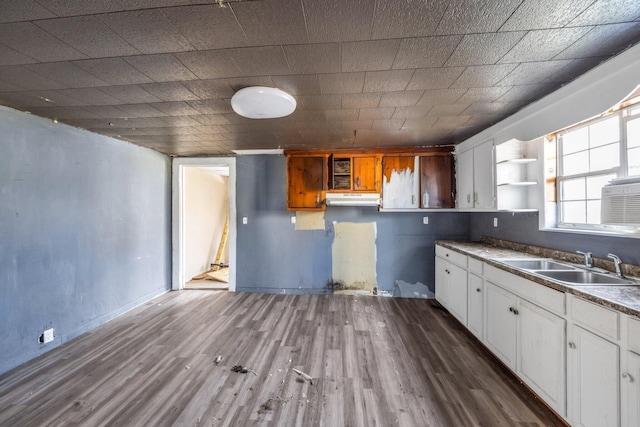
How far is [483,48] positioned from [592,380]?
6.33 ft

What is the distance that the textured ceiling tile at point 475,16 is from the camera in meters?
1.11

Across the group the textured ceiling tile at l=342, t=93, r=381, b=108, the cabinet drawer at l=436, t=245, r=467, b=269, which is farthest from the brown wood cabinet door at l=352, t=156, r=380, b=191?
the textured ceiling tile at l=342, t=93, r=381, b=108

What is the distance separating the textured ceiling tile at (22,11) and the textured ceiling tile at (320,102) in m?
1.40

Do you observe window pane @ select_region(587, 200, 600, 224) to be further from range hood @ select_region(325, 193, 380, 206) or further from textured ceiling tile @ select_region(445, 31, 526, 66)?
range hood @ select_region(325, 193, 380, 206)

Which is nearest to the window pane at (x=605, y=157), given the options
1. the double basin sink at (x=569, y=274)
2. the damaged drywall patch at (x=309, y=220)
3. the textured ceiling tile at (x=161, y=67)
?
the double basin sink at (x=569, y=274)

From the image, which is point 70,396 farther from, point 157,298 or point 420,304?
point 420,304

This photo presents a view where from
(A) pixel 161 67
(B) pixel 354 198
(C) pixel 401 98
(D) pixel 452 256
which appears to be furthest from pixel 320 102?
(D) pixel 452 256

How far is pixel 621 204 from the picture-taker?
146cm

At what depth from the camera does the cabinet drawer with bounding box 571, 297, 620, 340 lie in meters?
1.21

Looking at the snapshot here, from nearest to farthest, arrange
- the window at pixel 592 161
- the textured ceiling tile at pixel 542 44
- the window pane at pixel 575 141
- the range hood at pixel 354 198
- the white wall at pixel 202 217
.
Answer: the textured ceiling tile at pixel 542 44, the window at pixel 592 161, the window pane at pixel 575 141, the range hood at pixel 354 198, the white wall at pixel 202 217

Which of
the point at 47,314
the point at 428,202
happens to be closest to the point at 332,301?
the point at 428,202

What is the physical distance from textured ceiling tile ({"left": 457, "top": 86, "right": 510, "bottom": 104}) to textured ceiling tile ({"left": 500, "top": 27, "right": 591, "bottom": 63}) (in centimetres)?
35

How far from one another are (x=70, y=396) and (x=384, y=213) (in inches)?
147

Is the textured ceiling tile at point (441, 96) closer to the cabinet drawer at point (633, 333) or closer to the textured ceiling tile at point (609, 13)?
the textured ceiling tile at point (609, 13)
